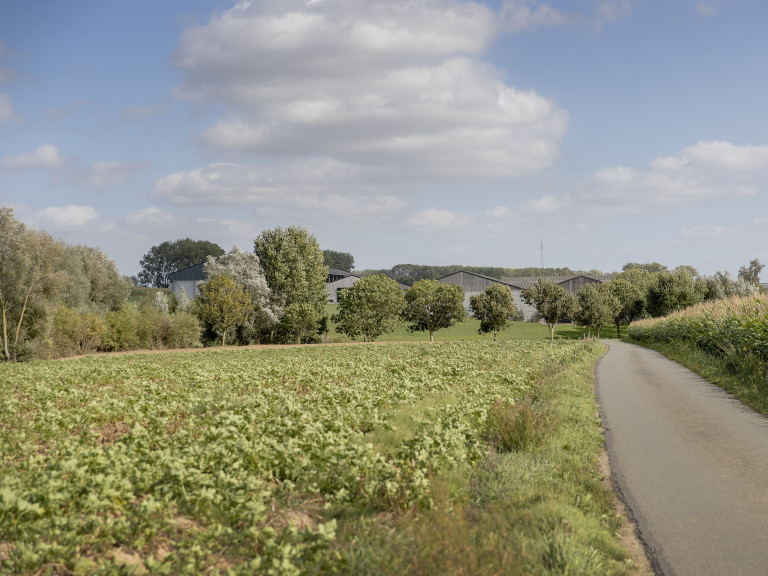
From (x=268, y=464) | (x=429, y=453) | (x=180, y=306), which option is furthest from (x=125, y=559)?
(x=180, y=306)

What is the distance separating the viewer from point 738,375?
1967cm

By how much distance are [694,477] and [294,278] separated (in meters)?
50.9

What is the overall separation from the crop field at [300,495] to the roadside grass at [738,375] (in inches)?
287

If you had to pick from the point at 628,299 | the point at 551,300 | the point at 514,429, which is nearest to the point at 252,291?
the point at 551,300

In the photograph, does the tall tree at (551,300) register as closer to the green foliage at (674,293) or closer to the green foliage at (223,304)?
the green foliage at (674,293)

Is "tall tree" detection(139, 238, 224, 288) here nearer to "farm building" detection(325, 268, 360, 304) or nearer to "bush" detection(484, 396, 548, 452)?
"farm building" detection(325, 268, 360, 304)

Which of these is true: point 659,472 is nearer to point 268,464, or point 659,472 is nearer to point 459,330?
point 268,464

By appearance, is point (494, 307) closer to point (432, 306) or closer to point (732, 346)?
point (432, 306)

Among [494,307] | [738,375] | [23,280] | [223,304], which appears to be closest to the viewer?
[738,375]

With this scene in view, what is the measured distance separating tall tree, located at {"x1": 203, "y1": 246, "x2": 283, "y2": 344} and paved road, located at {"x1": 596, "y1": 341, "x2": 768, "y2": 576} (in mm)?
43129

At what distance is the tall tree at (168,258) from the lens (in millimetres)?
148250

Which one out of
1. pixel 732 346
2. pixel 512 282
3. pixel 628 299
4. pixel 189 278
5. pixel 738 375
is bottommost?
pixel 738 375

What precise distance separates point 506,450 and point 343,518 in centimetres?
392

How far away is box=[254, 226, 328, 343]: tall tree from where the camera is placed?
5625 centimetres
